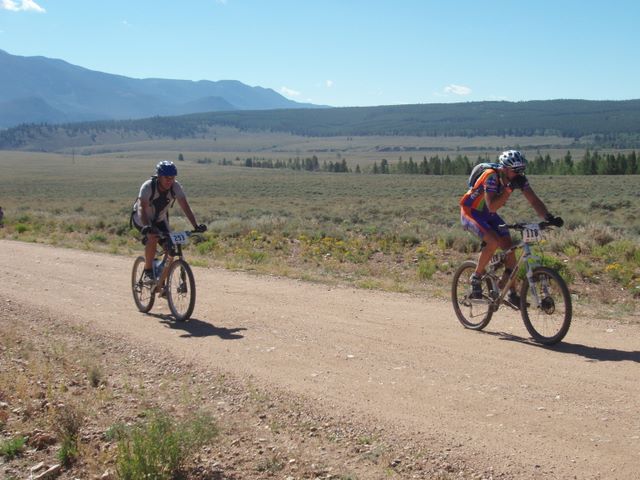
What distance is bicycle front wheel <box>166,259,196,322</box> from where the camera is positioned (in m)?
9.14

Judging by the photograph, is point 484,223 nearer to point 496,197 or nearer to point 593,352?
point 496,197

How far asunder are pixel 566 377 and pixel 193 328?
Answer: 447 centimetres

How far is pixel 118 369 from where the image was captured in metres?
7.66

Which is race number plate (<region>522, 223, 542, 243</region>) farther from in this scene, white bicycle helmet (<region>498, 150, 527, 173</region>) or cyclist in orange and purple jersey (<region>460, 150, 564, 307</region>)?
white bicycle helmet (<region>498, 150, 527, 173</region>)

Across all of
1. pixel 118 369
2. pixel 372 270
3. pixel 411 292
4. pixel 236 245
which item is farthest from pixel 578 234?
pixel 118 369

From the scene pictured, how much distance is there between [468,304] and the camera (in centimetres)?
849

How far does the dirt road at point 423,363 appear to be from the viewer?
5145 millimetres

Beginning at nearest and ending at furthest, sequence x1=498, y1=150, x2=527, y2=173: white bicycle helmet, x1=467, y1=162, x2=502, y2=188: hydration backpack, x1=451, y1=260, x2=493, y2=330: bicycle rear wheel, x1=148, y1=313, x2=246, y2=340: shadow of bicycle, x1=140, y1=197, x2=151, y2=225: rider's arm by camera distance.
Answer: x1=498, y1=150, x2=527, y2=173: white bicycle helmet, x1=467, y1=162, x2=502, y2=188: hydration backpack, x1=451, y1=260, x2=493, y2=330: bicycle rear wheel, x1=148, y1=313, x2=246, y2=340: shadow of bicycle, x1=140, y1=197, x2=151, y2=225: rider's arm

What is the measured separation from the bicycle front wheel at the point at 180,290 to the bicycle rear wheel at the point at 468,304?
3.20 metres

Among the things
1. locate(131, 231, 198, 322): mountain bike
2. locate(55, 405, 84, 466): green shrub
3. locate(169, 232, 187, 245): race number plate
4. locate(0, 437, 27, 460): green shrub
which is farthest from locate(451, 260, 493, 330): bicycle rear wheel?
locate(0, 437, 27, 460): green shrub

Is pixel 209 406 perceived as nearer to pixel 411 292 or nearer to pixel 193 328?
pixel 193 328

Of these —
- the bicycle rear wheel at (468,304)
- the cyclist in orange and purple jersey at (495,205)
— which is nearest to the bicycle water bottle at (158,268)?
the bicycle rear wheel at (468,304)

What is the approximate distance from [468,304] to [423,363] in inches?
65.7

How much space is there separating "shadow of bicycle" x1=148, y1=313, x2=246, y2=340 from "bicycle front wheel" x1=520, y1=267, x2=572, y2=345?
3168 millimetres
